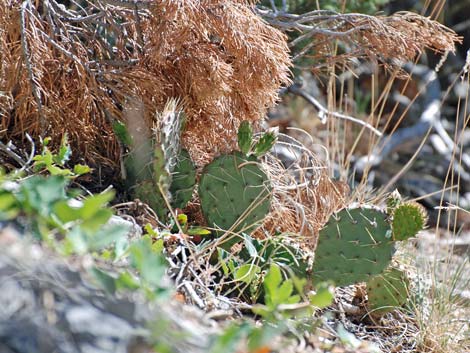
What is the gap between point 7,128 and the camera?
8.17 feet

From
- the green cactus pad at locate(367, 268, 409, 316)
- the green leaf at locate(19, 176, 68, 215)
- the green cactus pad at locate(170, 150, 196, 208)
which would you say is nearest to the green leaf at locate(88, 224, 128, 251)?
the green leaf at locate(19, 176, 68, 215)

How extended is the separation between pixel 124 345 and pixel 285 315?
1.35 ft

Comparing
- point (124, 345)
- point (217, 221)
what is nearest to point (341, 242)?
point (217, 221)

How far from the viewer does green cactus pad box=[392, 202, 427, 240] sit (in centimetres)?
217

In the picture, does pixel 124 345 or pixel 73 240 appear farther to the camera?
pixel 73 240

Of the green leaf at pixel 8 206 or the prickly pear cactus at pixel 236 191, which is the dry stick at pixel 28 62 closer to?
the prickly pear cactus at pixel 236 191

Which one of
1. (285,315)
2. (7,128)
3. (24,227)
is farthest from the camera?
(7,128)

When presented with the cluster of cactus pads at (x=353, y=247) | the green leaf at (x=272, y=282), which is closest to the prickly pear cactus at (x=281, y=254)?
the cluster of cactus pads at (x=353, y=247)

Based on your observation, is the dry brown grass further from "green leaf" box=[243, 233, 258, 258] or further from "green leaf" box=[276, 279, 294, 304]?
"green leaf" box=[276, 279, 294, 304]

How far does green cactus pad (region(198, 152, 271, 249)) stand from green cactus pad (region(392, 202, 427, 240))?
1.34 feet

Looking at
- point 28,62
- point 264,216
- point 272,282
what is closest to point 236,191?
point 264,216

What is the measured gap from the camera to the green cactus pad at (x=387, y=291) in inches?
95.7

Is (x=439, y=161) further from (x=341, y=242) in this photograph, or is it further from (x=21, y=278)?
(x=21, y=278)

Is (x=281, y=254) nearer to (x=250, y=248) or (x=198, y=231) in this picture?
(x=250, y=248)
